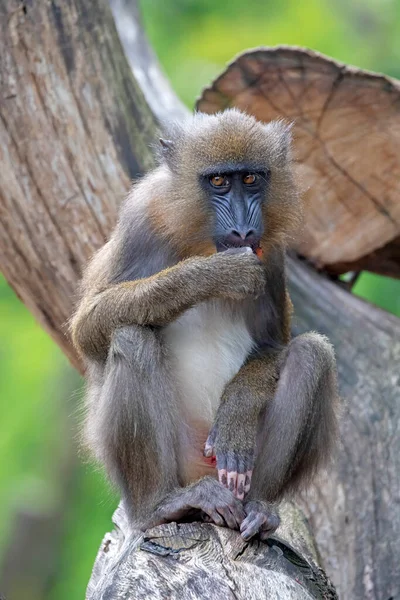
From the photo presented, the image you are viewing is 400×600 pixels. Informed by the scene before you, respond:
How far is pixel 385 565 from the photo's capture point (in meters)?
5.02

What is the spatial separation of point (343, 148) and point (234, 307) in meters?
1.85

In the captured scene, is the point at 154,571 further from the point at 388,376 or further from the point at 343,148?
the point at 343,148

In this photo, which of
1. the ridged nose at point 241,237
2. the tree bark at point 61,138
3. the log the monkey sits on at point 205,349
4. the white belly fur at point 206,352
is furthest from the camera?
the tree bark at point 61,138

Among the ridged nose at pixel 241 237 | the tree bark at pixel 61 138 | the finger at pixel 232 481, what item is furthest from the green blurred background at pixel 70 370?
the finger at pixel 232 481

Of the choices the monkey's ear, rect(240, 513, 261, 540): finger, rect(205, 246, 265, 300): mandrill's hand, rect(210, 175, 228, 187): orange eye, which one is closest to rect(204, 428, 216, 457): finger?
rect(240, 513, 261, 540): finger

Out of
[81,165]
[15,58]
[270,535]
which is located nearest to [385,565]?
[270,535]

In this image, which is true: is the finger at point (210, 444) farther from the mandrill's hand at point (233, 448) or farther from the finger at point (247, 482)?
the finger at point (247, 482)

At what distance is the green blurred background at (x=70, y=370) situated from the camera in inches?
437

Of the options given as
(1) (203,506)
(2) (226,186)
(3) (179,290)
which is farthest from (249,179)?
(1) (203,506)

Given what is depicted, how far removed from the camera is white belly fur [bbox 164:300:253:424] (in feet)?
15.8

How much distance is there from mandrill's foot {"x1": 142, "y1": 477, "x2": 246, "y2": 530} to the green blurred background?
689 centimetres

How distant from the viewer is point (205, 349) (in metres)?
4.89

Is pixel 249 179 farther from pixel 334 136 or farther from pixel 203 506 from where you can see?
pixel 334 136

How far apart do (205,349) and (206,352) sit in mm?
17
